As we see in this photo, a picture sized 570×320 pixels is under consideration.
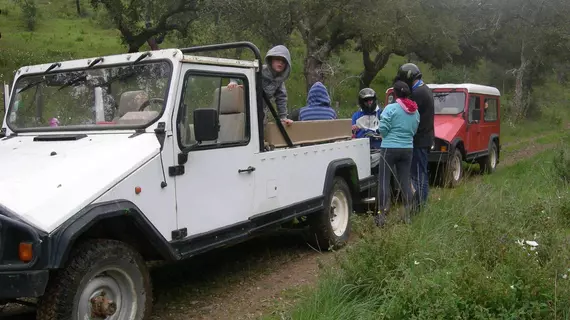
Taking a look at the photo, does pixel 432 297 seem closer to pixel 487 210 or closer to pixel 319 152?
pixel 487 210

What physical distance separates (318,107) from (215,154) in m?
2.85

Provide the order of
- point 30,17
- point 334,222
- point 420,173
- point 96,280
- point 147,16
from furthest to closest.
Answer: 1. point 30,17
2. point 147,16
3. point 420,173
4. point 334,222
5. point 96,280

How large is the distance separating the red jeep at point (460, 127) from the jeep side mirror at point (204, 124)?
22.4ft

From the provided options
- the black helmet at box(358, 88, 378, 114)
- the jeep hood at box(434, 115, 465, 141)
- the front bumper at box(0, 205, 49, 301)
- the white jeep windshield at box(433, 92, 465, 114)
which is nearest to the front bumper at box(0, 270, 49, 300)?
the front bumper at box(0, 205, 49, 301)

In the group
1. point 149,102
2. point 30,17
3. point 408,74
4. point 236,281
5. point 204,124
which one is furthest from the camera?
point 30,17

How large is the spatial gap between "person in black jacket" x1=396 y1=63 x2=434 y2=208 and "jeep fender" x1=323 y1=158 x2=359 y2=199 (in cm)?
90

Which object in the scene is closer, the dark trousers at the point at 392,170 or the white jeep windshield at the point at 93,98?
the white jeep windshield at the point at 93,98

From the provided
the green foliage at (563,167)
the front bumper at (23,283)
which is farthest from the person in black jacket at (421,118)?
the front bumper at (23,283)

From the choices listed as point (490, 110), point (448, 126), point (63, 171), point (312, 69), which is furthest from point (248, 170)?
point (312, 69)

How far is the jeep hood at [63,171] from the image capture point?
11.8 feet

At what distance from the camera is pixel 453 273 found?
13.2ft

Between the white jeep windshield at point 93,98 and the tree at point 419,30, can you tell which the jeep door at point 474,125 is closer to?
the tree at point 419,30

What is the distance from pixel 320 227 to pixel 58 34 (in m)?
27.5

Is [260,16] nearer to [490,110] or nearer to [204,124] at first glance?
[490,110]
